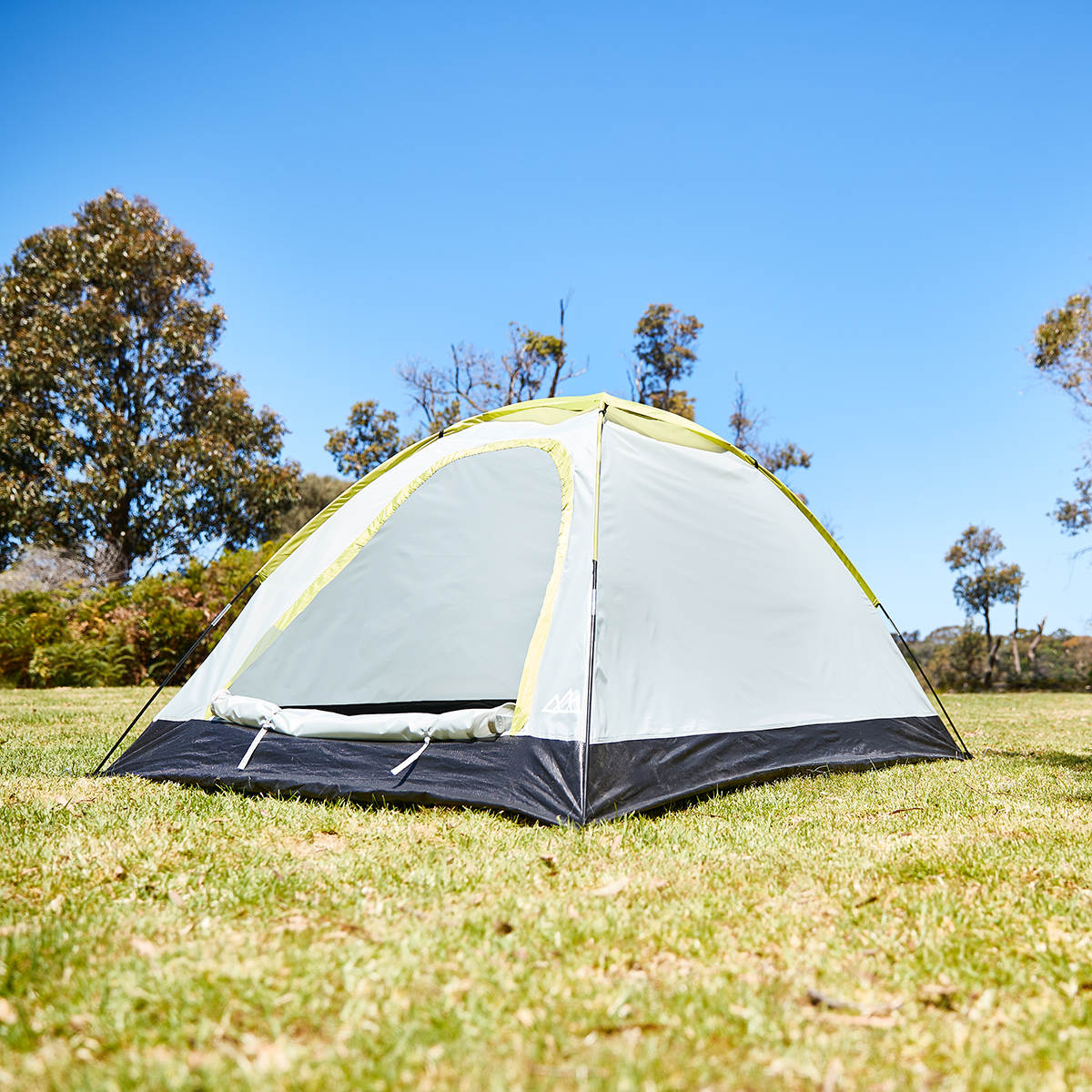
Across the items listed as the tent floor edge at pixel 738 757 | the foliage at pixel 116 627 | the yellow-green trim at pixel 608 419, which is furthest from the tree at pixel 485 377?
the tent floor edge at pixel 738 757

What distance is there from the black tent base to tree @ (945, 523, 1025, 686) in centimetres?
2648

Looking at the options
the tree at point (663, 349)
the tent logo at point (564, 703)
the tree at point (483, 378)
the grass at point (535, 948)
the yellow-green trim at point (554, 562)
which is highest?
the tree at point (663, 349)

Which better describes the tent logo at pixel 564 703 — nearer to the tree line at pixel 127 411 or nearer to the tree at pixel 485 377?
the tree line at pixel 127 411

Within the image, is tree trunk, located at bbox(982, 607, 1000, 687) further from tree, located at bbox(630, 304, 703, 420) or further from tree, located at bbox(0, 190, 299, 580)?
tree, located at bbox(0, 190, 299, 580)

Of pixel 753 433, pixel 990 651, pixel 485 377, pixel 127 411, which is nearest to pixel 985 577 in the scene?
pixel 990 651

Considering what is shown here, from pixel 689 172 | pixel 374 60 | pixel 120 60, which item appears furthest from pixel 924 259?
pixel 120 60

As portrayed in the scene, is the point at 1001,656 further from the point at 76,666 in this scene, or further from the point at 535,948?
the point at 535,948

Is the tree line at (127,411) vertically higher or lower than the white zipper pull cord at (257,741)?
higher

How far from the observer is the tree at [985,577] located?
1071 inches

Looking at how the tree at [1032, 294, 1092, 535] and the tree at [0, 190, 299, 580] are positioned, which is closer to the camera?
the tree at [1032, 294, 1092, 535]

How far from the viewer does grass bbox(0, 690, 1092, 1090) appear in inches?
57.6

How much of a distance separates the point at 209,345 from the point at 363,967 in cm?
1823

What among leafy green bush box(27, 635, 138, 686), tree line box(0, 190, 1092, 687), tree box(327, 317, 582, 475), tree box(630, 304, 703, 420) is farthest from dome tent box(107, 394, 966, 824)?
tree box(630, 304, 703, 420)

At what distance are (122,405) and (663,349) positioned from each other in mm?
13397
